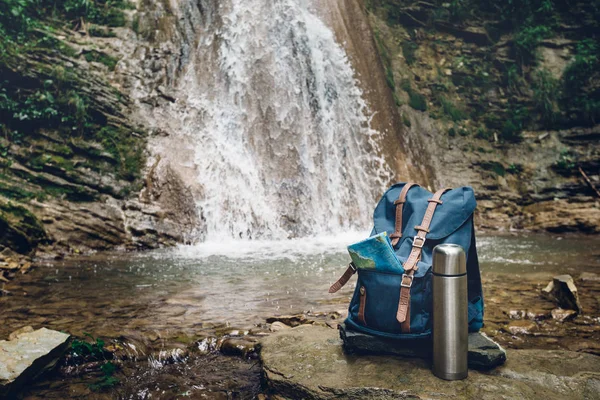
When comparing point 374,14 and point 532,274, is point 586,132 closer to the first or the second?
point 374,14

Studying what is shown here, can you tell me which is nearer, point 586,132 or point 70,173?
point 70,173

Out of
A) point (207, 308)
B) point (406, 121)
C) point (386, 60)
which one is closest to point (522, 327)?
point (207, 308)

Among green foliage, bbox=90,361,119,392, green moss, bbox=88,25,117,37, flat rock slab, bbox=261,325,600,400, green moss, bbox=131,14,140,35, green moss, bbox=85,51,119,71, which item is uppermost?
green moss, bbox=131,14,140,35

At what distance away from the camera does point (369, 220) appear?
9.76 meters

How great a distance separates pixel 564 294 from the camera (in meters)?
3.68

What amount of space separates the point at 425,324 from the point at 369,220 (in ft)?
25.4

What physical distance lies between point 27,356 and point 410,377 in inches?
76.9

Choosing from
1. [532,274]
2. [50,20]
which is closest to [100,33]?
[50,20]

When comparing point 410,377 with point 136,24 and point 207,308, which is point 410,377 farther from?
point 136,24

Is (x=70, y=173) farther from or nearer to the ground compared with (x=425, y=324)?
farther from the ground

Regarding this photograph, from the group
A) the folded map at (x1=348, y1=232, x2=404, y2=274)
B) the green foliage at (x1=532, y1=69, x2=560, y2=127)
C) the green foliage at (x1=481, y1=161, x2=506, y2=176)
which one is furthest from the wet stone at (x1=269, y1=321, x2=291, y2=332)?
the green foliage at (x1=532, y1=69, x2=560, y2=127)

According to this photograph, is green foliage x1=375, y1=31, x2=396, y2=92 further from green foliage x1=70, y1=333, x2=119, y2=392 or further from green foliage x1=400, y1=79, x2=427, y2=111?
green foliage x1=70, y1=333, x2=119, y2=392

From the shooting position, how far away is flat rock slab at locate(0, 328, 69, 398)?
214 centimetres

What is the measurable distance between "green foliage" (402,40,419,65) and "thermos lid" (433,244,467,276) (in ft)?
41.1
